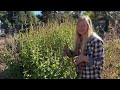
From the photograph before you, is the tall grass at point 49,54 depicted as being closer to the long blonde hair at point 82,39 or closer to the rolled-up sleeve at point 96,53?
the long blonde hair at point 82,39

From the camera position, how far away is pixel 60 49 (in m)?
6.09

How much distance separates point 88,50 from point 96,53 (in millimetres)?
113

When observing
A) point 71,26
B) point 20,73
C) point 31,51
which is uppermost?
point 71,26

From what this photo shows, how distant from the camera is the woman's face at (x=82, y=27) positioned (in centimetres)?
433

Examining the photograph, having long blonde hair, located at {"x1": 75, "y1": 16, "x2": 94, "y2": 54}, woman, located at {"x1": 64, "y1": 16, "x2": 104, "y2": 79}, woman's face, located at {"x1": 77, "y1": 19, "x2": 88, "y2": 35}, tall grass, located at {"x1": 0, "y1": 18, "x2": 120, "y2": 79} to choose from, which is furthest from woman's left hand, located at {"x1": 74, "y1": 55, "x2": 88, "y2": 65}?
tall grass, located at {"x1": 0, "y1": 18, "x2": 120, "y2": 79}

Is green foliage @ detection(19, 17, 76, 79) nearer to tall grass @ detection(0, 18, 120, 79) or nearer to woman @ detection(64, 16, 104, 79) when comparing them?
tall grass @ detection(0, 18, 120, 79)

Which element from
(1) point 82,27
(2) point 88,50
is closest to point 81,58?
(2) point 88,50

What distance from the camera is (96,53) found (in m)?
4.30

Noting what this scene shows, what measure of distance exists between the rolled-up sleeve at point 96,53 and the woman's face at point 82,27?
0.20 meters

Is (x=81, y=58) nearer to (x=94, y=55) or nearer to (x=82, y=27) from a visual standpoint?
(x=94, y=55)

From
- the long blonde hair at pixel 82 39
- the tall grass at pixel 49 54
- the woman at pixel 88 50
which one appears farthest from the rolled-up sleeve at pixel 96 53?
the tall grass at pixel 49 54
